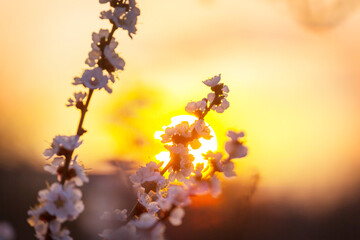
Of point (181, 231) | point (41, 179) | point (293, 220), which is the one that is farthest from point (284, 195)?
point (41, 179)

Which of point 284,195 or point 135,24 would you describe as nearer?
point 135,24

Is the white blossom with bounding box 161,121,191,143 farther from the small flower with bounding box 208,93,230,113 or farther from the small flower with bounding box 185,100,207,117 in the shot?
the small flower with bounding box 208,93,230,113

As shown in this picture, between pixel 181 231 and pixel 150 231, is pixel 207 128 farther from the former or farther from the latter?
pixel 181 231

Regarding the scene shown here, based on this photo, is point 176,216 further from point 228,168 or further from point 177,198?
point 228,168

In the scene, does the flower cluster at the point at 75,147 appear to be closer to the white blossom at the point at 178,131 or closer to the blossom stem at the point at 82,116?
the blossom stem at the point at 82,116

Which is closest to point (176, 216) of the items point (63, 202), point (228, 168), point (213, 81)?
point (228, 168)

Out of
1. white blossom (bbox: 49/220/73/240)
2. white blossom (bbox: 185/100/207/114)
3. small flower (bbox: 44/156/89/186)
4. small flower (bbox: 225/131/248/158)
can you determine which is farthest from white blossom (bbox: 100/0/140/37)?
white blossom (bbox: 49/220/73/240)
